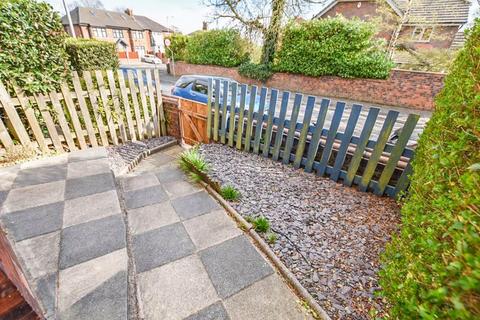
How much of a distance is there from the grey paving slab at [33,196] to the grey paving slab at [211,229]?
1.75 meters

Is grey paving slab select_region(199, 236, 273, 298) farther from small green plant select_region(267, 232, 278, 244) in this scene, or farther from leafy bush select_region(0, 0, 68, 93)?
leafy bush select_region(0, 0, 68, 93)

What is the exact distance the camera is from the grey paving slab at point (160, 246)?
1.98 metres

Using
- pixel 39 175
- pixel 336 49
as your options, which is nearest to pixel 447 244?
pixel 39 175

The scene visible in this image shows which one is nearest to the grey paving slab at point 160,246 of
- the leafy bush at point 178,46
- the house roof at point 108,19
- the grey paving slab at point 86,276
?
the grey paving slab at point 86,276

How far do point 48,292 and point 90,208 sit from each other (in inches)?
41.3

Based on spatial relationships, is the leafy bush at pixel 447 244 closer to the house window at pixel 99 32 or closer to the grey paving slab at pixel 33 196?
the grey paving slab at pixel 33 196

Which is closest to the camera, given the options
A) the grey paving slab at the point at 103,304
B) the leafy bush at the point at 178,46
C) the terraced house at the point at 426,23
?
the grey paving slab at the point at 103,304

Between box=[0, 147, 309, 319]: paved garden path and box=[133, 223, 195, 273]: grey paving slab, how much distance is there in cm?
1

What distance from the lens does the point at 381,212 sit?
2662 millimetres

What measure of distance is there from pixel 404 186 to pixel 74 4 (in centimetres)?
6413

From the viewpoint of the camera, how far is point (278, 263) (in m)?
1.97

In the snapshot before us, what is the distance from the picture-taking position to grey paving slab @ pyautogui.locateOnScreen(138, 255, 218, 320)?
161cm

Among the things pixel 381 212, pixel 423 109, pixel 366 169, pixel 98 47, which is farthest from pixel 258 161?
pixel 423 109

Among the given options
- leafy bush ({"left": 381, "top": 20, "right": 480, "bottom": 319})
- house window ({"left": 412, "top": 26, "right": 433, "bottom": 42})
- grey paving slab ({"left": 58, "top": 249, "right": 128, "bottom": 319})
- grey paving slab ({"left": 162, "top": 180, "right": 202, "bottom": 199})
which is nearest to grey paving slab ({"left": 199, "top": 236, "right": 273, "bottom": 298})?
grey paving slab ({"left": 58, "top": 249, "right": 128, "bottom": 319})
